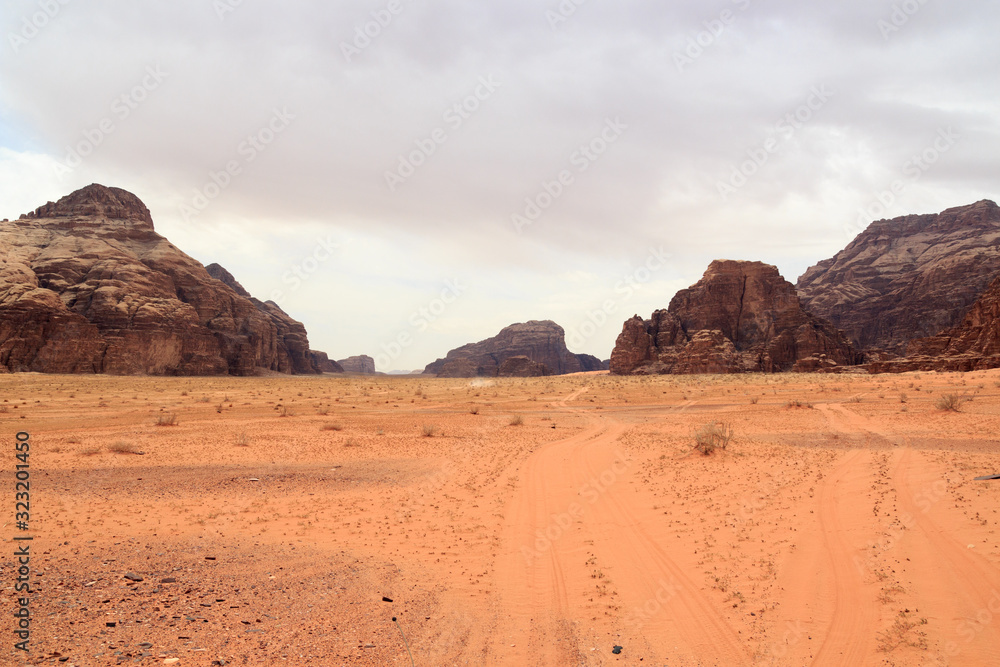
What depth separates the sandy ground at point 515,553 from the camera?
5.17 m

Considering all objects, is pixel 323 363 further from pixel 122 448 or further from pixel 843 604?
pixel 843 604

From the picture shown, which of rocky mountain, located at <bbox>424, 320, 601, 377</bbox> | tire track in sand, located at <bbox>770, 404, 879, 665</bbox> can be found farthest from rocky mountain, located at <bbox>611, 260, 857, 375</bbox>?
rocky mountain, located at <bbox>424, 320, 601, 377</bbox>

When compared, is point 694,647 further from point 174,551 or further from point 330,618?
point 174,551

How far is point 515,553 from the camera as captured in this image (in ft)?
26.4

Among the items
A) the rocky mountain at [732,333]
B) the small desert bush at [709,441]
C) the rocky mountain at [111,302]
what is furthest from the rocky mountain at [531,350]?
the small desert bush at [709,441]

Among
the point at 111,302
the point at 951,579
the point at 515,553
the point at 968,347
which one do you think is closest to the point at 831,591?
the point at 951,579

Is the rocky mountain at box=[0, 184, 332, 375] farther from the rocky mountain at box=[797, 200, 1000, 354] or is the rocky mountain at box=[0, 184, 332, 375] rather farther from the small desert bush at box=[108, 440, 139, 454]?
the rocky mountain at box=[797, 200, 1000, 354]

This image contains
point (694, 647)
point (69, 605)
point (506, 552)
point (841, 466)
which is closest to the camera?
point (694, 647)

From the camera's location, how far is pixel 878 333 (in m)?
108

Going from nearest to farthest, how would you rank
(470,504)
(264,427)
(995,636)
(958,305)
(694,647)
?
1. (995,636)
2. (694,647)
3. (470,504)
4. (264,427)
5. (958,305)

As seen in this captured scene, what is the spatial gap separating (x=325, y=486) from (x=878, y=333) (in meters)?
130

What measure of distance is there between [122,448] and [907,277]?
14365 cm

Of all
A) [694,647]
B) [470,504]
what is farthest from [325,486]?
[694,647]

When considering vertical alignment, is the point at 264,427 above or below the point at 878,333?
below
